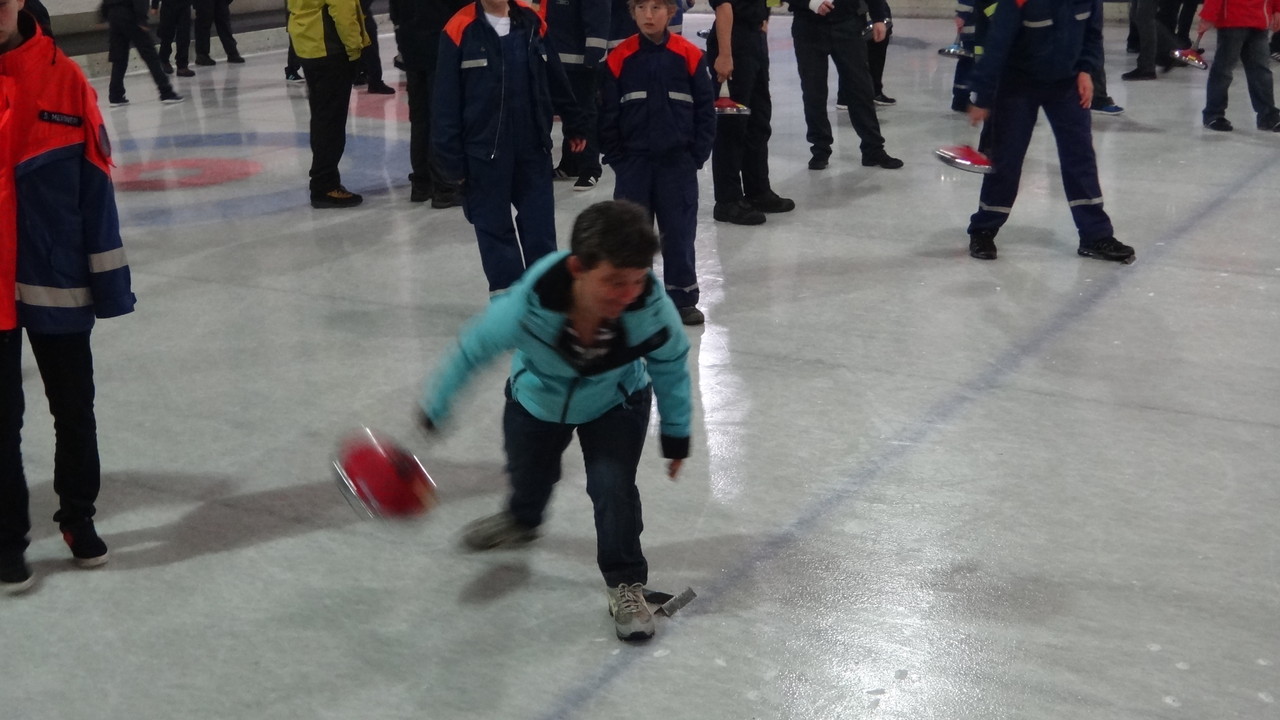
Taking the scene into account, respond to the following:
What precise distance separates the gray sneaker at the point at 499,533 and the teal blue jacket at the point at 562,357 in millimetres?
475

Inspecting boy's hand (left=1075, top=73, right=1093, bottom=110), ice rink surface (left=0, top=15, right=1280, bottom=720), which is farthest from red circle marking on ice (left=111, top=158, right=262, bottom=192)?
boy's hand (left=1075, top=73, right=1093, bottom=110)

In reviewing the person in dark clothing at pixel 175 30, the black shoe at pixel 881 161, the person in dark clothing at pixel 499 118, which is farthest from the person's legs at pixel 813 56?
the person in dark clothing at pixel 175 30

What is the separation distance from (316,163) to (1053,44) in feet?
15.1

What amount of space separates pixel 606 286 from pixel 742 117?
4.43 metres

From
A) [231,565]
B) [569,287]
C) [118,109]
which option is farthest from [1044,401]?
[118,109]

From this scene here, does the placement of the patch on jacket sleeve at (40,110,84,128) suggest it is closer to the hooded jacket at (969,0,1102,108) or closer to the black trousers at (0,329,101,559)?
the black trousers at (0,329,101,559)

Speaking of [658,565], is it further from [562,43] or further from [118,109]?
[118,109]

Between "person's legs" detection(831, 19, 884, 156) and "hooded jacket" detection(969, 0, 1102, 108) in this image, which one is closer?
"hooded jacket" detection(969, 0, 1102, 108)

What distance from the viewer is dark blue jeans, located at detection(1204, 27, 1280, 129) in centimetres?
921

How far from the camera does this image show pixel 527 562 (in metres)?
3.75

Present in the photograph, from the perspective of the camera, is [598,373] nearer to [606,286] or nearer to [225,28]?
[606,286]

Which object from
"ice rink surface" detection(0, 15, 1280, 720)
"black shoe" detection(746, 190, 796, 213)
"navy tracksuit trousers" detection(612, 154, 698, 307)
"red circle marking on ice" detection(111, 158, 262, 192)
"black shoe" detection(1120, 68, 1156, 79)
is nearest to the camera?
"ice rink surface" detection(0, 15, 1280, 720)

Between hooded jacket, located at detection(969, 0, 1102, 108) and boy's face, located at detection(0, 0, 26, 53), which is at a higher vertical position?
boy's face, located at detection(0, 0, 26, 53)

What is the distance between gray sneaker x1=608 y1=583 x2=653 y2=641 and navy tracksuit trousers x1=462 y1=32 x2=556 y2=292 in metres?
2.54
